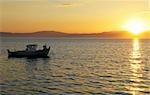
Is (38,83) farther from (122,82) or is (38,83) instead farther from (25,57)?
(25,57)

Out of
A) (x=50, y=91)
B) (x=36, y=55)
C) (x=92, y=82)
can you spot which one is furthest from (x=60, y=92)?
(x=36, y=55)

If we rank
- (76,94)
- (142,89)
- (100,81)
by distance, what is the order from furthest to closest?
(100,81), (142,89), (76,94)

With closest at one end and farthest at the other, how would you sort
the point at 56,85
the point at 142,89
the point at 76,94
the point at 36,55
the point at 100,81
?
the point at 76,94
the point at 142,89
the point at 56,85
the point at 100,81
the point at 36,55

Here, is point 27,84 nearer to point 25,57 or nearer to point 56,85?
point 56,85

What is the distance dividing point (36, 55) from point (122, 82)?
45303 mm

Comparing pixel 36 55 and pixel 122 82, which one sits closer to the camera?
pixel 122 82

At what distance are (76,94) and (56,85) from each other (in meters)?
6.31

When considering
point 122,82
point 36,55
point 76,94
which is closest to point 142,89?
point 122,82

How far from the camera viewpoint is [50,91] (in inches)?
1310

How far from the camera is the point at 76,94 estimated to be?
31.7 metres

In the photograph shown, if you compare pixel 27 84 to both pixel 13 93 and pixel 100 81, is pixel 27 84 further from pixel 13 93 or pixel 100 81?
pixel 100 81

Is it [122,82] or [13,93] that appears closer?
[13,93]

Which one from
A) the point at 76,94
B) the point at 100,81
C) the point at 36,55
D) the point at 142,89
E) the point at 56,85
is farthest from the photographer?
the point at 36,55

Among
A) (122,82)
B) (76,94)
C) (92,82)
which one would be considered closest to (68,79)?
(92,82)
